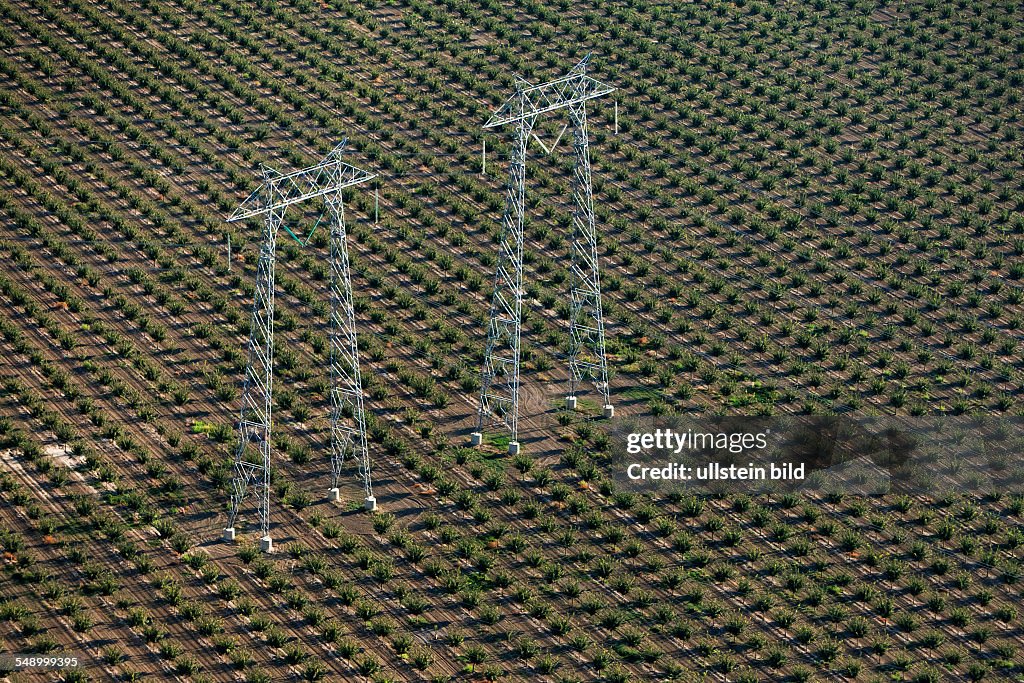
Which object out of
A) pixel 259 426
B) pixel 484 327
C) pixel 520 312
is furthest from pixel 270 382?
pixel 484 327

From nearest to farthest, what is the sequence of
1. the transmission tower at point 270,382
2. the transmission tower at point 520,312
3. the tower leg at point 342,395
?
the transmission tower at point 270,382 < the tower leg at point 342,395 < the transmission tower at point 520,312

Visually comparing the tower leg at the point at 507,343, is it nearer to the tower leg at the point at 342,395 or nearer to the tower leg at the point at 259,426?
the tower leg at the point at 342,395

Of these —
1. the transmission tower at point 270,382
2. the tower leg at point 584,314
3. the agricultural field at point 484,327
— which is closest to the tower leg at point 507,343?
the agricultural field at point 484,327

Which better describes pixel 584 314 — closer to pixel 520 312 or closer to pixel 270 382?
pixel 520 312

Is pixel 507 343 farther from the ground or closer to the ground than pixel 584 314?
closer to the ground

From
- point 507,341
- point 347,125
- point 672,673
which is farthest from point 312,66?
point 672,673
